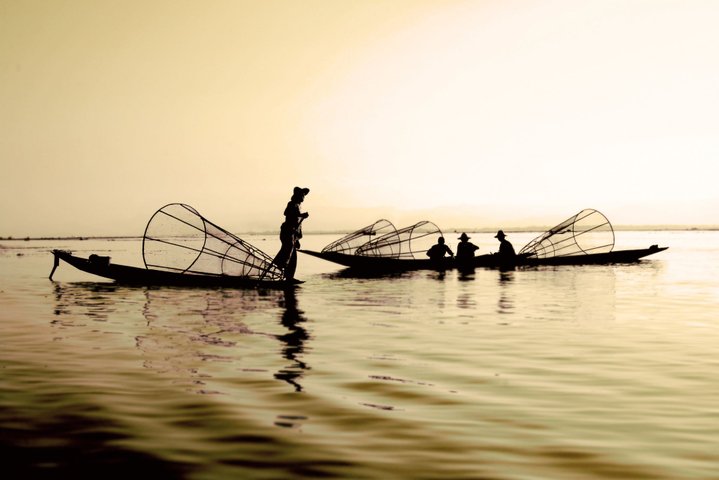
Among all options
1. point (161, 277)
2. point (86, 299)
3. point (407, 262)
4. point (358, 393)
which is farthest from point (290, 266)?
point (358, 393)

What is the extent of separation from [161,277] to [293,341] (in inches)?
444

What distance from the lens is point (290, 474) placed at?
445 centimetres

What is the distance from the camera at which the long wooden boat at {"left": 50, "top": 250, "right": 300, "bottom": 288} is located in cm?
2059

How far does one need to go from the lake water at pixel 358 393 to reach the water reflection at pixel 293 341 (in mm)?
57

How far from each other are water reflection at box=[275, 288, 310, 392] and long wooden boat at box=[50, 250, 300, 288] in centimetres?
305

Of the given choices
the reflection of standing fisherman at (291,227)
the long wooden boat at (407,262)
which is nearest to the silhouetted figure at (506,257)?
the long wooden boat at (407,262)

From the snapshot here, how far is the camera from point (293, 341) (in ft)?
34.6

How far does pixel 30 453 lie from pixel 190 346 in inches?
202

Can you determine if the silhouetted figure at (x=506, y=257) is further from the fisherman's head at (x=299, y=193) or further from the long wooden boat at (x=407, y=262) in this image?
the fisherman's head at (x=299, y=193)

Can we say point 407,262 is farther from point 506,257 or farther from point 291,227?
point 291,227

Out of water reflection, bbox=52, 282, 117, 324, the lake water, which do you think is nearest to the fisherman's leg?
water reflection, bbox=52, 282, 117, 324

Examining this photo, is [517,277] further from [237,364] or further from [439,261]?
[237,364]

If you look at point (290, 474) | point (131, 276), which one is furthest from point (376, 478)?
point (131, 276)

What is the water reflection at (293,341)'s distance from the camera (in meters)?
7.76
